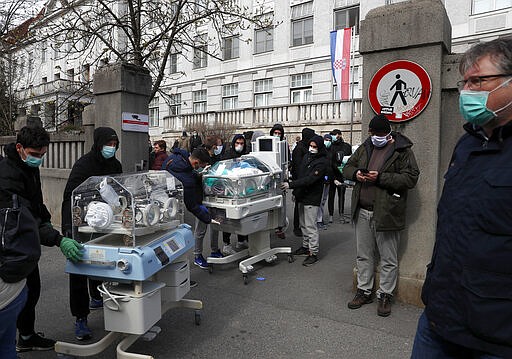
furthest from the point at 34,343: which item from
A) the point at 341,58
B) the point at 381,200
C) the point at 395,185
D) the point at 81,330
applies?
the point at 341,58

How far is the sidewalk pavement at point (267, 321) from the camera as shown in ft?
11.8

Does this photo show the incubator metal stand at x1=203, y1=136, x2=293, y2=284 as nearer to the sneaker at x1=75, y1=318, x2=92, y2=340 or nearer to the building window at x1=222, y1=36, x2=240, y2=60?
the sneaker at x1=75, y1=318, x2=92, y2=340

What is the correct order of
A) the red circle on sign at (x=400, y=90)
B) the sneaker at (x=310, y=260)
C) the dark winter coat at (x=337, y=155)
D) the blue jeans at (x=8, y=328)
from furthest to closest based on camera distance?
the dark winter coat at (x=337, y=155) → the sneaker at (x=310, y=260) → the red circle on sign at (x=400, y=90) → the blue jeans at (x=8, y=328)

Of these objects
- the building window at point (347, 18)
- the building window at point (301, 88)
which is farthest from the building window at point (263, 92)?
the building window at point (347, 18)

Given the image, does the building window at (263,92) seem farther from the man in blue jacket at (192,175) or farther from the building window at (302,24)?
the man in blue jacket at (192,175)

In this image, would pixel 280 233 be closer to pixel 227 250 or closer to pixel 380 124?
pixel 227 250

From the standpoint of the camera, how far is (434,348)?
1.92m

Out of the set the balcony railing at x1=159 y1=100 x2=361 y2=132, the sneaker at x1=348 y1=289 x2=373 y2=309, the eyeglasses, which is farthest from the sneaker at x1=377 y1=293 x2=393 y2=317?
the balcony railing at x1=159 y1=100 x2=361 y2=132

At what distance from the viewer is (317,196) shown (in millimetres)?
6051

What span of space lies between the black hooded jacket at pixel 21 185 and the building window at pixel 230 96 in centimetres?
2227

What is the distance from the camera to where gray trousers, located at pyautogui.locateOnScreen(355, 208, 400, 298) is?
431 centimetres

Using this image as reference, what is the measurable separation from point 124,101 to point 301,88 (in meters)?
16.4

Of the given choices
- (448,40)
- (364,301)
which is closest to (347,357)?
(364,301)

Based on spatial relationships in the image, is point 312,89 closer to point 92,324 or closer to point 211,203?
point 211,203
